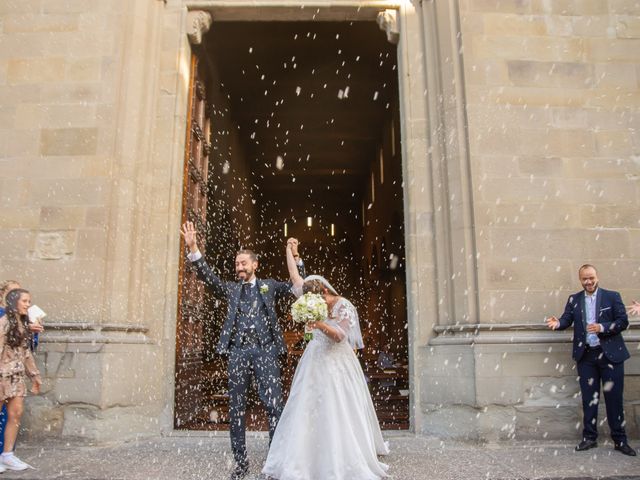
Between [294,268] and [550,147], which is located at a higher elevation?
[550,147]

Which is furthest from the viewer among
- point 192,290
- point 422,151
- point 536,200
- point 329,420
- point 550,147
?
point 192,290

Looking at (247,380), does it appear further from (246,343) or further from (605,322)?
(605,322)

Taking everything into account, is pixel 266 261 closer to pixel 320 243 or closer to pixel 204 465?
pixel 320 243

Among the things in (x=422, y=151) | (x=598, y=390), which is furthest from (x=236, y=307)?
(x=598, y=390)

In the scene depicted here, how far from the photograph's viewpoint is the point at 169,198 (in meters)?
6.28

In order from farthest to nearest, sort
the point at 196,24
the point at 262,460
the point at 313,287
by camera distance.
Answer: the point at 196,24
the point at 262,460
the point at 313,287

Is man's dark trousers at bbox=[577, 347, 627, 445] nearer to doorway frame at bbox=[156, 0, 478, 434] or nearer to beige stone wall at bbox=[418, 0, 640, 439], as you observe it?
beige stone wall at bbox=[418, 0, 640, 439]

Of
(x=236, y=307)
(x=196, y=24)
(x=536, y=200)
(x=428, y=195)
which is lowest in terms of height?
(x=236, y=307)

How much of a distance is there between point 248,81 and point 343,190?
10.7 meters

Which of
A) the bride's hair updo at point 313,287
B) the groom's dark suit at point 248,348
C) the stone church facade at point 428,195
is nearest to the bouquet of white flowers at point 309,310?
the bride's hair updo at point 313,287

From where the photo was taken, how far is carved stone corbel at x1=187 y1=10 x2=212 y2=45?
22.1 feet

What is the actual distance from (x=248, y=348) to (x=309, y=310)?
2.31ft

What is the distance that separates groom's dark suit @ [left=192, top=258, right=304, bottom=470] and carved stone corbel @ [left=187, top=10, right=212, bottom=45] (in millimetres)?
3394

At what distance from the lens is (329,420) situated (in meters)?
4.04
